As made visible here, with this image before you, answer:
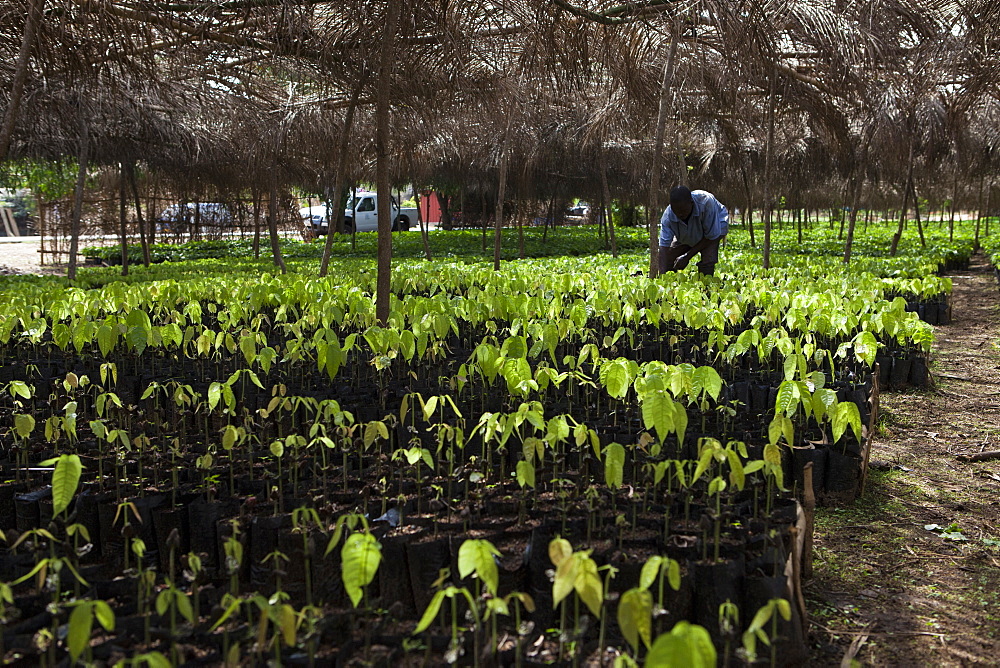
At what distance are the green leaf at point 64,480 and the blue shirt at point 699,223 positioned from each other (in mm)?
Result: 6792

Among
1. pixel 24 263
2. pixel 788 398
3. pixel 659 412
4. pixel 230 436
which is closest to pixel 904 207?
pixel 788 398

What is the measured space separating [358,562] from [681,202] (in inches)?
254

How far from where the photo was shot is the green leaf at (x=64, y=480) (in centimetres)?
172

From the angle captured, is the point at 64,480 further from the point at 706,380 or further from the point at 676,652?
the point at 706,380

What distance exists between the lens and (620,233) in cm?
2611

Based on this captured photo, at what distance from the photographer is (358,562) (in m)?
1.46

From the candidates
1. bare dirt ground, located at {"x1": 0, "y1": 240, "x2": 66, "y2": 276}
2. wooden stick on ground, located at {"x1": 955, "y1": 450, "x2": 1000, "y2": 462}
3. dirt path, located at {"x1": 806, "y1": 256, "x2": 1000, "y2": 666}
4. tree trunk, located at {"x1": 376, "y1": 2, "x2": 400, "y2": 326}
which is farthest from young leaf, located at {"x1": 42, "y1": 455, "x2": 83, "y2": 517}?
bare dirt ground, located at {"x1": 0, "y1": 240, "x2": 66, "y2": 276}

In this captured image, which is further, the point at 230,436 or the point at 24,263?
the point at 24,263

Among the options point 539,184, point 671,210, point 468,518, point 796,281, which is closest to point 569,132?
point 539,184

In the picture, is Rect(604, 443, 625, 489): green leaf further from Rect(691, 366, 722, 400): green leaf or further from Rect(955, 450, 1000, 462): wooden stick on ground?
Rect(955, 450, 1000, 462): wooden stick on ground

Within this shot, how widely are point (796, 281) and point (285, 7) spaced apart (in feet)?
16.2

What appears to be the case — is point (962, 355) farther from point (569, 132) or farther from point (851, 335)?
point (569, 132)

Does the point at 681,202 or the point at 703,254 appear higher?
the point at 681,202

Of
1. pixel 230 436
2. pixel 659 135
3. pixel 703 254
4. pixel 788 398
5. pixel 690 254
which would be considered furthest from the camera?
pixel 703 254
